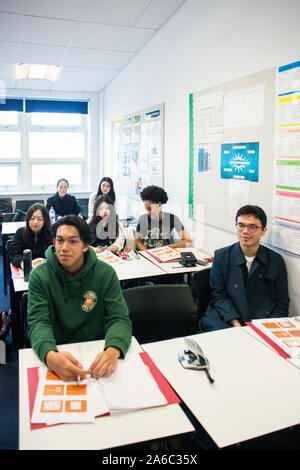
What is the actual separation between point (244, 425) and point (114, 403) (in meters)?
0.43

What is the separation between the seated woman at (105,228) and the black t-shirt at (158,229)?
0.22 m

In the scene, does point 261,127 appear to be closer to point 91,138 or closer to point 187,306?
point 187,306

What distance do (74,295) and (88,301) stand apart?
7 centimetres

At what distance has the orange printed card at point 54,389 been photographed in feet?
4.42

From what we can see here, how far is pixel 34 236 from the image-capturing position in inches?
133

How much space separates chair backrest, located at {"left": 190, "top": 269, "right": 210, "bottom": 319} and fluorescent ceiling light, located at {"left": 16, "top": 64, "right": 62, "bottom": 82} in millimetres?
4633

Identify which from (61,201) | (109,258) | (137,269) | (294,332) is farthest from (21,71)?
(294,332)

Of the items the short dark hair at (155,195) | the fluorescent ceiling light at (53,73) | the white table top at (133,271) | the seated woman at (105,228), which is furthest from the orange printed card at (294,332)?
the fluorescent ceiling light at (53,73)

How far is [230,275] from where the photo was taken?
253 cm

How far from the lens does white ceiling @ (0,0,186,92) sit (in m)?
3.71

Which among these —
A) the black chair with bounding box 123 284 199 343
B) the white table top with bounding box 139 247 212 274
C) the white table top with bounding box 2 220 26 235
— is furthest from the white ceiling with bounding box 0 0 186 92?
the black chair with bounding box 123 284 199 343

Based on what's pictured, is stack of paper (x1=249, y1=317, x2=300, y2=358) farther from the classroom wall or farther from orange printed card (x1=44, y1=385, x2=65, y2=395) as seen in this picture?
orange printed card (x1=44, y1=385, x2=65, y2=395)

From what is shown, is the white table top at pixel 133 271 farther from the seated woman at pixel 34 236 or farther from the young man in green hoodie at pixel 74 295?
the young man in green hoodie at pixel 74 295
